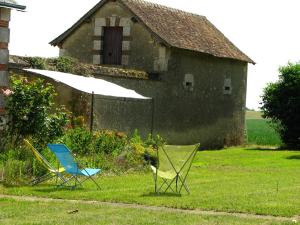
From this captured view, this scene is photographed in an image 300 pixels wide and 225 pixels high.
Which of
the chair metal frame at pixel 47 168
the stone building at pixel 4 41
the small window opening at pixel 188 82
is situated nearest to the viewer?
the chair metal frame at pixel 47 168

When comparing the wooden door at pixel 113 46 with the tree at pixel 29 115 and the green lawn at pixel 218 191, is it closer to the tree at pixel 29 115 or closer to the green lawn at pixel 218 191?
the green lawn at pixel 218 191

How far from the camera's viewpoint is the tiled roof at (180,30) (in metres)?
25.1

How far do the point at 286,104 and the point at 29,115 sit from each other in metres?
16.0

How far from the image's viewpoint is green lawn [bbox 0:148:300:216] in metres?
10.2

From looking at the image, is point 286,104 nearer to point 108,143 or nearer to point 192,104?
point 192,104

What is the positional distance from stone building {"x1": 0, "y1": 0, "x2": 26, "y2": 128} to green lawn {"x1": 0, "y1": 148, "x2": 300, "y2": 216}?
2.64 m

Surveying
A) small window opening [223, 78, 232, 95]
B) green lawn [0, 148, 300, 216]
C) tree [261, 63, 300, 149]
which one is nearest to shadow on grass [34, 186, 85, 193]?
green lawn [0, 148, 300, 216]

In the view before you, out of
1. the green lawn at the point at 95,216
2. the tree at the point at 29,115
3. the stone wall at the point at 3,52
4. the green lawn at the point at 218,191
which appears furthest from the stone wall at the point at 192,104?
the green lawn at the point at 95,216

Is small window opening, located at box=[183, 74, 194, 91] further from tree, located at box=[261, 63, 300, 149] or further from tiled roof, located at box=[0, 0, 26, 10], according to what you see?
tiled roof, located at box=[0, 0, 26, 10]

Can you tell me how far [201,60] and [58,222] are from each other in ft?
61.8

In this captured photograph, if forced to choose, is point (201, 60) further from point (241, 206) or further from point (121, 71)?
point (241, 206)

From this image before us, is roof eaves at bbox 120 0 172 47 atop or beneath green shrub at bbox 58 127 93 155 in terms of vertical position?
atop

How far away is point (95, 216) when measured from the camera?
8906mm

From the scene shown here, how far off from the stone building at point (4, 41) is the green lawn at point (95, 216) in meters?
4.75
